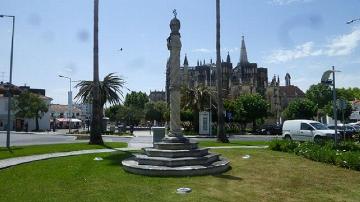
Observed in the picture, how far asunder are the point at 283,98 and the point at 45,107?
85.1 meters

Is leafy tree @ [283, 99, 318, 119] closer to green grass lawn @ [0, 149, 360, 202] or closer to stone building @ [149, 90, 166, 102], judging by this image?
green grass lawn @ [0, 149, 360, 202]

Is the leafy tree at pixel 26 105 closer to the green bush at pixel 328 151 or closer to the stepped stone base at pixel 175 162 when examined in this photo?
the green bush at pixel 328 151

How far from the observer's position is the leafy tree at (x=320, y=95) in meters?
104

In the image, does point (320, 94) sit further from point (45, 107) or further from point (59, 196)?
point (59, 196)

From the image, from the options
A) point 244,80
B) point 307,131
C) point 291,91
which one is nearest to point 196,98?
point 307,131

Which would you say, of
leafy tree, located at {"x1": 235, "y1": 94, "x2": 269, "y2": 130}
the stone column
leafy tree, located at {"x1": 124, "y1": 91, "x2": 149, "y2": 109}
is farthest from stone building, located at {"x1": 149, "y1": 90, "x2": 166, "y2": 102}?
the stone column

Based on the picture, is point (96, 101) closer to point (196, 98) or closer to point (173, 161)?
point (173, 161)

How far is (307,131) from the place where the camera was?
2992 cm

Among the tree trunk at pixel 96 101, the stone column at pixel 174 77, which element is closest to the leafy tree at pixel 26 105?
the tree trunk at pixel 96 101

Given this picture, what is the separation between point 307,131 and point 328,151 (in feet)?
43.2

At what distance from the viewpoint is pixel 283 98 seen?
13338cm

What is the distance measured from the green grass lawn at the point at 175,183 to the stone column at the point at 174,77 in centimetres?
269

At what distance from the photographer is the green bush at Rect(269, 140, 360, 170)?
15233 mm

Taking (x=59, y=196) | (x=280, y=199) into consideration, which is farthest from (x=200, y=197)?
(x=59, y=196)
